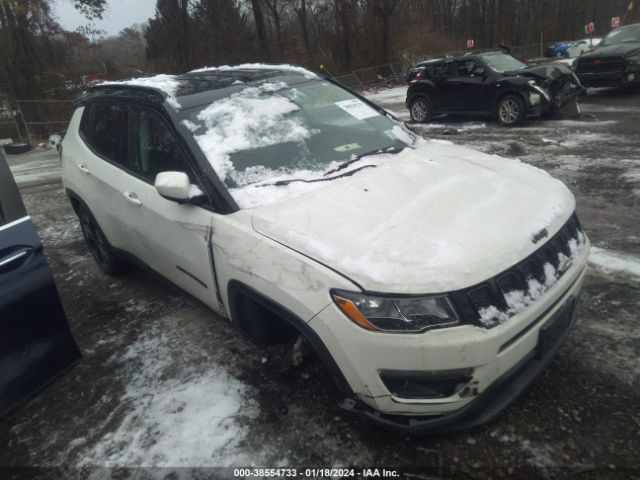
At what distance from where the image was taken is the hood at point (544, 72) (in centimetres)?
971

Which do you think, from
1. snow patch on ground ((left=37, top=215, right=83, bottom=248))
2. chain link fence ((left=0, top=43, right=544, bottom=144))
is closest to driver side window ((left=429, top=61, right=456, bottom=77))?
chain link fence ((left=0, top=43, right=544, bottom=144))

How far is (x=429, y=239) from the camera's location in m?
2.09

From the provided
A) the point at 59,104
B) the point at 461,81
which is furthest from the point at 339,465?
the point at 59,104

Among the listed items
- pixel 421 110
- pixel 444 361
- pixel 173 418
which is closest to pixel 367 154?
pixel 444 361

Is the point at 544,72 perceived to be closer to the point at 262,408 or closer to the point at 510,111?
the point at 510,111

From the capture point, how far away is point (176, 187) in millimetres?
2539

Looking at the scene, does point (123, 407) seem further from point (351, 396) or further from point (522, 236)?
point (522, 236)

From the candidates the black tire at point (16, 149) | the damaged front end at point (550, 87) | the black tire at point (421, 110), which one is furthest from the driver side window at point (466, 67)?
the black tire at point (16, 149)

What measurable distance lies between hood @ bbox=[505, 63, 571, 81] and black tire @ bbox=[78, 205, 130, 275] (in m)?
9.04

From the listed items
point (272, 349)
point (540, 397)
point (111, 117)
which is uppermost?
point (111, 117)

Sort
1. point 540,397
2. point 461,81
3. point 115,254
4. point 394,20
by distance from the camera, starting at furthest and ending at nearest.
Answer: point 394,20 < point 461,81 < point 115,254 < point 540,397

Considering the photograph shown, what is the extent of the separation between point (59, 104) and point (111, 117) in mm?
17187

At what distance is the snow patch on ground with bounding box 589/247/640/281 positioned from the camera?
141 inches

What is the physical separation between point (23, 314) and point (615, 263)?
13.3 ft
